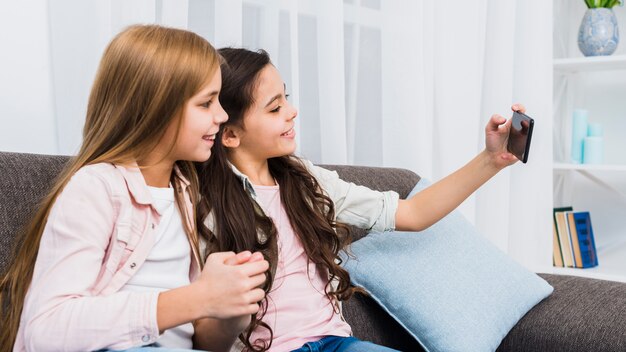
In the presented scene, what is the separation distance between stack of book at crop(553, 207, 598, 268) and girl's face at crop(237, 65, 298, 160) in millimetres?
1964

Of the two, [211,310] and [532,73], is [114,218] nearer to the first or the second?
[211,310]

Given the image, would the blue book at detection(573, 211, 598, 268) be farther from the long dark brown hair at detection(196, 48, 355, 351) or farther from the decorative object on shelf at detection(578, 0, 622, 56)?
the long dark brown hair at detection(196, 48, 355, 351)

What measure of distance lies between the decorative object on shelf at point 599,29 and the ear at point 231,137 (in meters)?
2.06

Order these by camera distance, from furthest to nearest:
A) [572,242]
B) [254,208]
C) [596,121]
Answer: [596,121]
[572,242]
[254,208]

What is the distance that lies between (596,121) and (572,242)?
607 mm

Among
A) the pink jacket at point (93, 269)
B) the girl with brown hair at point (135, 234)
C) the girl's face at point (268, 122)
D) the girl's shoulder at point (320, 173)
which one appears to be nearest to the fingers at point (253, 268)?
the girl with brown hair at point (135, 234)

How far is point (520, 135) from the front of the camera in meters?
A: 1.44

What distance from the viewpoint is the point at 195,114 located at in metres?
1.18

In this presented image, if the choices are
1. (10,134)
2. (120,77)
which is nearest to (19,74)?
(10,134)

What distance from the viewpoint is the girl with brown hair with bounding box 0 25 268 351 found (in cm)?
96

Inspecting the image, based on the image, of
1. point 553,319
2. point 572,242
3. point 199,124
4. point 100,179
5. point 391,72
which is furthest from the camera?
point 572,242

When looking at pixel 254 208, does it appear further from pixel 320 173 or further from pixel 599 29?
pixel 599 29

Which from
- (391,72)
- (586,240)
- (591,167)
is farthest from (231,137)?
A: (586,240)

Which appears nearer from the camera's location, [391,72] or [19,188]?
[19,188]
